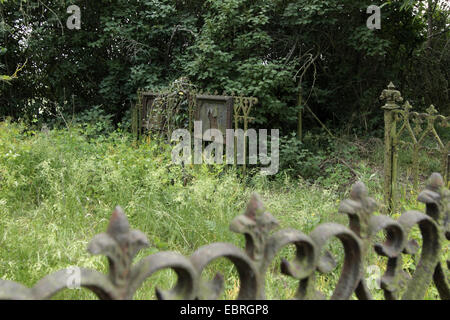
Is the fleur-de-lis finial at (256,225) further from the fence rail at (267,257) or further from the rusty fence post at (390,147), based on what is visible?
the rusty fence post at (390,147)

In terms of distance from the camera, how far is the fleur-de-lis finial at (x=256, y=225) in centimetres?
80

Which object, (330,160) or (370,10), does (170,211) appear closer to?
(330,160)

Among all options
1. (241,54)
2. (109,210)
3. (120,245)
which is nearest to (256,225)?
(120,245)

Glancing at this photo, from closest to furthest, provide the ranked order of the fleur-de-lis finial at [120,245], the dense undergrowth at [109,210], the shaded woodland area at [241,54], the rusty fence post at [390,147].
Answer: the fleur-de-lis finial at [120,245] < the dense undergrowth at [109,210] < the rusty fence post at [390,147] < the shaded woodland area at [241,54]

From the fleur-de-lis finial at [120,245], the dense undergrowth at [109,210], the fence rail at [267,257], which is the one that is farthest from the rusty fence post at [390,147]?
the fleur-de-lis finial at [120,245]

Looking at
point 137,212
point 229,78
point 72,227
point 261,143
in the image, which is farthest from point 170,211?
point 229,78

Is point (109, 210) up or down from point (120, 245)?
down

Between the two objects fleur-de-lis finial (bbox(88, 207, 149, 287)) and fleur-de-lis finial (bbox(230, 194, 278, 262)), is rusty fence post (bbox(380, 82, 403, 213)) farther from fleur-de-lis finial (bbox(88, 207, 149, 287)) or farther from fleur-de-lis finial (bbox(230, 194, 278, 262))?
fleur-de-lis finial (bbox(88, 207, 149, 287))

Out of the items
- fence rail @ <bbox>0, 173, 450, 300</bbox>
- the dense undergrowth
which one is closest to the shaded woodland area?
the dense undergrowth

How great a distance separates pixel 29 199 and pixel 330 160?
538cm

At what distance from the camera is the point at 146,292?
2420mm

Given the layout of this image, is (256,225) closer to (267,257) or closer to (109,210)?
(267,257)

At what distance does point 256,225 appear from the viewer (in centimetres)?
81

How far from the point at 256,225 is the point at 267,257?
0.28ft
